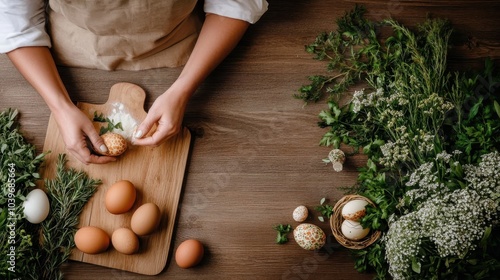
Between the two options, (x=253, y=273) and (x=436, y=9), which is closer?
(x=253, y=273)

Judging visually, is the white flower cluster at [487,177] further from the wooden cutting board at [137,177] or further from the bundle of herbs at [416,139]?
the wooden cutting board at [137,177]

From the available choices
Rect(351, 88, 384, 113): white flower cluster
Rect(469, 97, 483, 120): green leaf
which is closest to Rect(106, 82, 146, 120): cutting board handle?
Rect(351, 88, 384, 113): white flower cluster

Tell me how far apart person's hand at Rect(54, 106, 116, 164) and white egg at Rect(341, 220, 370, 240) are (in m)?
0.70

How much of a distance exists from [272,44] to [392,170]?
1.76 ft

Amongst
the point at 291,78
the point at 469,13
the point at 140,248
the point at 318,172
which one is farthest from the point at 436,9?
the point at 140,248

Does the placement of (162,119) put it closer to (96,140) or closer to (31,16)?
(96,140)

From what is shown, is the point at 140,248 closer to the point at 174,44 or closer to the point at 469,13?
the point at 174,44

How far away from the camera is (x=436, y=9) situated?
59.3 inches

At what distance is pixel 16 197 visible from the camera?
1.32 m

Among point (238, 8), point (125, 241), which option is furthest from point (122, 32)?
point (125, 241)

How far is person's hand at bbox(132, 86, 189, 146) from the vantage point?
1.31 meters

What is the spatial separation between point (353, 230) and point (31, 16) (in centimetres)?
101

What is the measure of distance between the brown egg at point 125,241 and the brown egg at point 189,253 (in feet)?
0.40

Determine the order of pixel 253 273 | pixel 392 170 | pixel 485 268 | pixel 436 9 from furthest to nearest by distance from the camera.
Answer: pixel 436 9 → pixel 253 273 → pixel 392 170 → pixel 485 268
